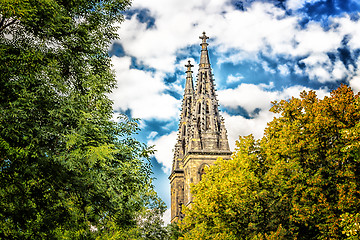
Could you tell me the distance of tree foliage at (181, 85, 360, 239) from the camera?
Answer: 13.3 m

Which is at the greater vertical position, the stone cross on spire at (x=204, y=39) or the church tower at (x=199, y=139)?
the stone cross on spire at (x=204, y=39)

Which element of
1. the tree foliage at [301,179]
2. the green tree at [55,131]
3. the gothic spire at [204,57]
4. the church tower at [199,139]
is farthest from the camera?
the gothic spire at [204,57]

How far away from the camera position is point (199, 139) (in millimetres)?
56625

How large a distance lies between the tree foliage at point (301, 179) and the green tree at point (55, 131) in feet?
22.8

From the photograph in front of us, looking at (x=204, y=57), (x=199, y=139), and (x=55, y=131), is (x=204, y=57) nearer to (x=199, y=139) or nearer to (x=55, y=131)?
(x=199, y=139)

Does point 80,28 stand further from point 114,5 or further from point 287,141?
point 287,141

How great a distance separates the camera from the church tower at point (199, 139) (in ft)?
180

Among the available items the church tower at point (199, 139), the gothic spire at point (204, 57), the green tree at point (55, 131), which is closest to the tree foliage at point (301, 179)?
the green tree at point (55, 131)

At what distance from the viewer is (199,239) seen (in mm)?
23578

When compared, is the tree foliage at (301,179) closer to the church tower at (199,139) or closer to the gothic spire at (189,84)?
the church tower at (199,139)

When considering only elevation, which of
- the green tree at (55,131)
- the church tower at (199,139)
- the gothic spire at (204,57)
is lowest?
the green tree at (55,131)

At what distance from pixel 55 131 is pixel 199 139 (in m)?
47.9

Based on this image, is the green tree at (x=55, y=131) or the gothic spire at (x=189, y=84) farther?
the gothic spire at (x=189, y=84)

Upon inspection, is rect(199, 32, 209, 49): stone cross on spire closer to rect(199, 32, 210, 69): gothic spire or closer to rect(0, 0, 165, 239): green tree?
rect(199, 32, 210, 69): gothic spire
